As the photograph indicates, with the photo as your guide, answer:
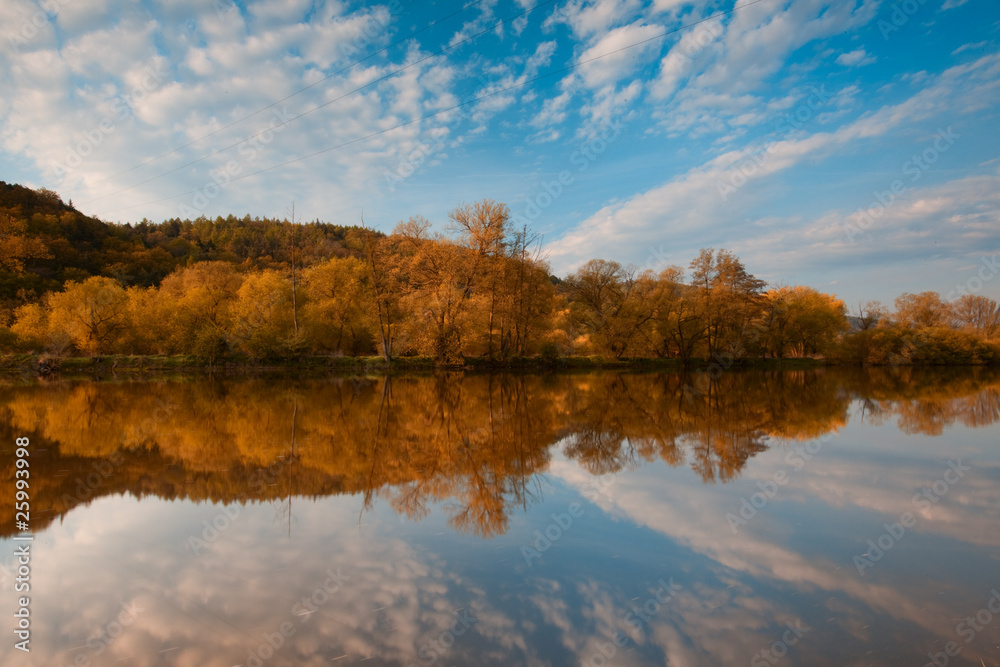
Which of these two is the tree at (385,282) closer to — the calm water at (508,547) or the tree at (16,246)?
the calm water at (508,547)

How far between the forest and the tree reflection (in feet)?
43.6

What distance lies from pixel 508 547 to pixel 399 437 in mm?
5641

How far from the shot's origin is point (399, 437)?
1005 centimetres

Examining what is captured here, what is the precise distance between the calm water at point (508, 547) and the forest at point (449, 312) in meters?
21.4

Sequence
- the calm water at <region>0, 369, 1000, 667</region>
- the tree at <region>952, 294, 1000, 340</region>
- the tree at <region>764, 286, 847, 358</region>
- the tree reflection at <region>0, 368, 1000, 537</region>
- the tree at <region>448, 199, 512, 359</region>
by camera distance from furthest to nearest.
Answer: the tree at <region>952, 294, 1000, 340</region>
the tree at <region>764, 286, 847, 358</region>
the tree at <region>448, 199, 512, 359</region>
the tree reflection at <region>0, 368, 1000, 537</region>
the calm water at <region>0, 369, 1000, 667</region>

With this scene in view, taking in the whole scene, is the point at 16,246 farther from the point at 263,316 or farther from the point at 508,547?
the point at 508,547

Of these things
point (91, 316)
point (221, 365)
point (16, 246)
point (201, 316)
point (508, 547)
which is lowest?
point (508, 547)

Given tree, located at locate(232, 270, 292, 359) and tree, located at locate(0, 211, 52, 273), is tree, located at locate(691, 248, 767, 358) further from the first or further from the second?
tree, located at locate(0, 211, 52, 273)

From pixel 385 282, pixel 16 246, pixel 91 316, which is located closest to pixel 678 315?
pixel 385 282

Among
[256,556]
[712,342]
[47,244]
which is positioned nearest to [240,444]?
[256,556]

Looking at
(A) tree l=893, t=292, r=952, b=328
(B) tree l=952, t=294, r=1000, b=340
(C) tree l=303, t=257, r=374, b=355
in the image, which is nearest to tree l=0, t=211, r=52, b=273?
(C) tree l=303, t=257, r=374, b=355

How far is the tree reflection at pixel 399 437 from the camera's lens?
6.68 m

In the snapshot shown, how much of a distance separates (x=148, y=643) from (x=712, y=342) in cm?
4408

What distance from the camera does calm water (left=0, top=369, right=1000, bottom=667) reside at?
3.26 meters
